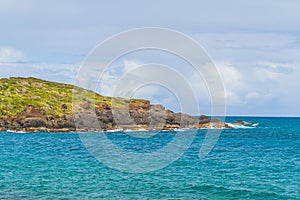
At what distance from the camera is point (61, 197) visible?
128 feet

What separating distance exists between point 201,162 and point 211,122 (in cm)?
11791

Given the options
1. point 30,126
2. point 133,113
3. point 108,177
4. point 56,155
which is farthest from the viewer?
point 133,113

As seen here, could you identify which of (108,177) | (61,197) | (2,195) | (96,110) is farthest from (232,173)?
(96,110)

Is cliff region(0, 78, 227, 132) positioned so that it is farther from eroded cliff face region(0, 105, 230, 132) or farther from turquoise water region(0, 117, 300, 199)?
turquoise water region(0, 117, 300, 199)

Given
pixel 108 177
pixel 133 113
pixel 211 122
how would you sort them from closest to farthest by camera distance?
1. pixel 108 177
2. pixel 133 113
3. pixel 211 122

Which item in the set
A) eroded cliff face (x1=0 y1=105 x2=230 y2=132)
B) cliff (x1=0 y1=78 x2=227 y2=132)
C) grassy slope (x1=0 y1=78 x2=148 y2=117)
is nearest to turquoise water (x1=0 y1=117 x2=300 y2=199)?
eroded cliff face (x1=0 y1=105 x2=230 y2=132)

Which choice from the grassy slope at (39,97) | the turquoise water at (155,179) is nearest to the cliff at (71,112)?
the grassy slope at (39,97)

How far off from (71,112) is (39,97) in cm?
2544


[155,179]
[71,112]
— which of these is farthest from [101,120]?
[155,179]

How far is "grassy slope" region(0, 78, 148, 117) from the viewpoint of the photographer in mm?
152125

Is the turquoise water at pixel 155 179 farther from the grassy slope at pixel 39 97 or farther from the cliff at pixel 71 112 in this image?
the grassy slope at pixel 39 97

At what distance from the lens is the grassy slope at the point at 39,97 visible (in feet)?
499

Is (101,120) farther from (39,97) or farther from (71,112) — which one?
(39,97)

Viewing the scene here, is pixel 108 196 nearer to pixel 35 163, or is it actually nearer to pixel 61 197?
pixel 61 197
